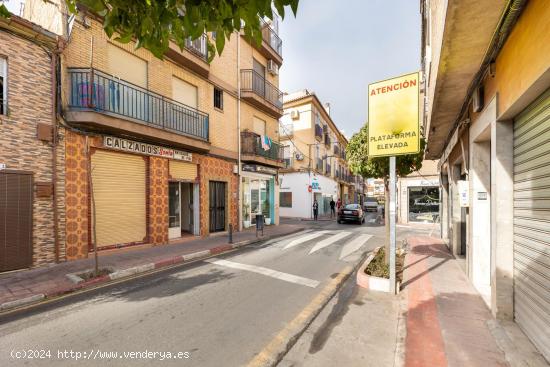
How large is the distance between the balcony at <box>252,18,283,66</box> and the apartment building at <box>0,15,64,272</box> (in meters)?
11.6

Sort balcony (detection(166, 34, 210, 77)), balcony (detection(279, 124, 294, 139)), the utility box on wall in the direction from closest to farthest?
the utility box on wall → balcony (detection(166, 34, 210, 77)) → balcony (detection(279, 124, 294, 139))

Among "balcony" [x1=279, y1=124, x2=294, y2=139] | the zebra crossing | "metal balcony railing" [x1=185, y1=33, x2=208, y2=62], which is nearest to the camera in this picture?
the zebra crossing

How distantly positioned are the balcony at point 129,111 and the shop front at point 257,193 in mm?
4229

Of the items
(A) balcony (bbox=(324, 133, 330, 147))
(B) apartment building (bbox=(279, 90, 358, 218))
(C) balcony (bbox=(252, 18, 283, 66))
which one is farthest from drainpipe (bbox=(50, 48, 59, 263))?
(A) balcony (bbox=(324, 133, 330, 147))

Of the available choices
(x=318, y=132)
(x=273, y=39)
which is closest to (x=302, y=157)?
(x=318, y=132)

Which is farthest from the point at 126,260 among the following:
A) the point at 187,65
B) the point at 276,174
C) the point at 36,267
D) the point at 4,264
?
the point at 276,174

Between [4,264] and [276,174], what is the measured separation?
44.3 feet

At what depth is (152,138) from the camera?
960cm

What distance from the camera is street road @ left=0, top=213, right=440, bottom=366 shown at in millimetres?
3230

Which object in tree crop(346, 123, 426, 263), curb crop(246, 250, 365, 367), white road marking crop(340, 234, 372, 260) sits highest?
tree crop(346, 123, 426, 263)

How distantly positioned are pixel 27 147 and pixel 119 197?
280 centimetres

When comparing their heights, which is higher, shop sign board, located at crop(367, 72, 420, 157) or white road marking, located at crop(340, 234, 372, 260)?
shop sign board, located at crop(367, 72, 420, 157)

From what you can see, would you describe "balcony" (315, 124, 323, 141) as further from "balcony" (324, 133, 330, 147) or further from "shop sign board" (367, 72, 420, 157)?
"shop sign board" (367, 72, 420, 157)

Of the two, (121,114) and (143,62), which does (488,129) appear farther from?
(143,62)
